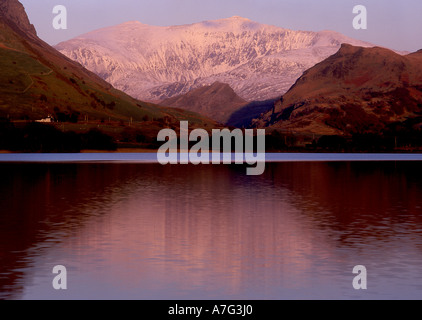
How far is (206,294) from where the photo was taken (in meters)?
19.2

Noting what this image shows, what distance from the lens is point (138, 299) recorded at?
1866 centimetres

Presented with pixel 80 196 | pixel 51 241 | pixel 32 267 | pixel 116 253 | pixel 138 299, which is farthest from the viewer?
pixel 80 196

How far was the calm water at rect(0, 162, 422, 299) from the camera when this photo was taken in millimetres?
20172

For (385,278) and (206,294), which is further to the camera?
(385,278)

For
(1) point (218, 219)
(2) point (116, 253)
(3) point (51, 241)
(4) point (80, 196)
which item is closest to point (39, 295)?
(2) point (116, 253)

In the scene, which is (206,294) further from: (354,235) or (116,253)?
(354,235)

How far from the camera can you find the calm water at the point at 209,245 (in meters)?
20.2

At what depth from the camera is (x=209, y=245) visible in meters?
28.2
